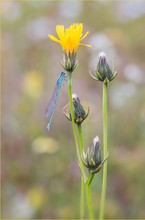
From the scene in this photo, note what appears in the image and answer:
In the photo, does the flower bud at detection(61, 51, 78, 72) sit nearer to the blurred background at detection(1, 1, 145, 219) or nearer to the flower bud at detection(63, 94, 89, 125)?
the flower bud at detection(63, 94, 89, 125)

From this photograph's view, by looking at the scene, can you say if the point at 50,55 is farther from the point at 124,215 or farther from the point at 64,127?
the point at 124,215

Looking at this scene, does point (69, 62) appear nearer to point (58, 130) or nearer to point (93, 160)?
point (93, 160)

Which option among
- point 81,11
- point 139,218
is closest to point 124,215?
point 139,218

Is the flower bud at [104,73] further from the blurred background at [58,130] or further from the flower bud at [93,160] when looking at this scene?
the blurred background at [58,130]

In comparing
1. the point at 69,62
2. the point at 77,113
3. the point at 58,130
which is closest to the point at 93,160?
the point at 77,113

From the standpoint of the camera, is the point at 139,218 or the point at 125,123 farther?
the point at 125,123

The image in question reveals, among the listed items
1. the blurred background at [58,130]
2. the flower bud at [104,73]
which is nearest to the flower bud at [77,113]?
the flower bud at [104,73]
